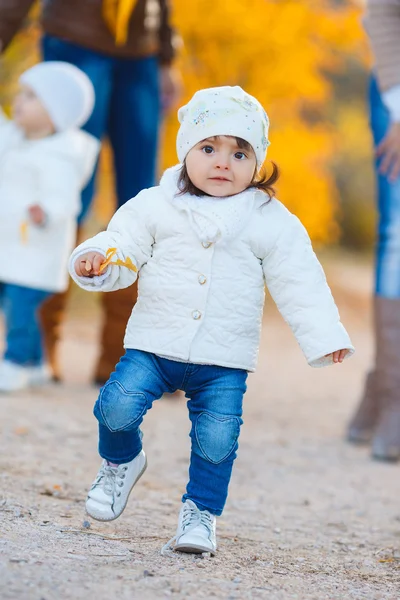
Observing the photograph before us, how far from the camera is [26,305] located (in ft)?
13.9

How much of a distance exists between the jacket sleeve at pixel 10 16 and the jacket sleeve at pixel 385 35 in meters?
1.49

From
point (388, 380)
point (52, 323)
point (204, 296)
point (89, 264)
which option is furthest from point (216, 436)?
point (52, 323)

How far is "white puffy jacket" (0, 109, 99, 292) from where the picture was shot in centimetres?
417

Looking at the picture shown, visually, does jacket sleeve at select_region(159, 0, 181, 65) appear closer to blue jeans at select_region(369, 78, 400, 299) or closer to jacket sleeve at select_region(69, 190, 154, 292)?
blue jeans at select_region(369, 78, 400, 299)

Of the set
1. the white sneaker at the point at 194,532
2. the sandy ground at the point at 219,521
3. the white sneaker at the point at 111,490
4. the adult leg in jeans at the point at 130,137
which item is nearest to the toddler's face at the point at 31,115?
the adult leg in jeans at the point at 130,137

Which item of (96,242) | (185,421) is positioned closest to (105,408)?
(96,242)

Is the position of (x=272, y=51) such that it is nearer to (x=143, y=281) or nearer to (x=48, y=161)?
(x=48, y=161)

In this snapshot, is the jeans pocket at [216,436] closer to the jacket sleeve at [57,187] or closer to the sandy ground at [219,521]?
the sandy ground at [219,521]

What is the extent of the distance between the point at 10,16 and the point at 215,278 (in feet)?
7.58

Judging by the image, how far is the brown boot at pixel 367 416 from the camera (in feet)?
13.6

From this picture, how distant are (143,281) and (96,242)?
197 millimetres

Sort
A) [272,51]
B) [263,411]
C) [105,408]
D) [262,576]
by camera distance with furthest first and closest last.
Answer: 1. [272,51]
2. [263,411]
3. [105,408]
4. [262,576]

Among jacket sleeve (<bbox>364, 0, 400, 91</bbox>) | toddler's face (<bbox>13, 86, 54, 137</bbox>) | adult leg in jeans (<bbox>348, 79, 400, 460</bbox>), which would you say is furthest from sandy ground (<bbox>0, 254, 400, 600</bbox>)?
jacket sleeve (<bbox>364, 0, 400, 91</bbox>)

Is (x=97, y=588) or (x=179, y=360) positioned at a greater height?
(x=179, y=360)
